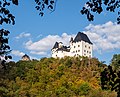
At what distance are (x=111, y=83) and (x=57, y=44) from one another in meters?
106

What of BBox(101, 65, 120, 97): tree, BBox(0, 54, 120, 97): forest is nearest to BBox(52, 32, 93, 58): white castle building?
BBox(0, 54, 120, 97): forest

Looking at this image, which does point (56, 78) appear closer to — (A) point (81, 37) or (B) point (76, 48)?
(B) point (76, 48)

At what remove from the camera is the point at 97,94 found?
58250mm

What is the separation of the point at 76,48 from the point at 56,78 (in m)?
30.5

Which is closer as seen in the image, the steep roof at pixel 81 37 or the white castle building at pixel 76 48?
the white castle building at pixel 76 48

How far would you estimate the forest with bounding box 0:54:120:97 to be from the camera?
205ft

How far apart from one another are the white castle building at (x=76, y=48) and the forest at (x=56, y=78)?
52.9 feet

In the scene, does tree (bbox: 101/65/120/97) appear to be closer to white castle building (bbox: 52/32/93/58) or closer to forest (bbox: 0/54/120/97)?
forest (bbox: 0/54/120/97)

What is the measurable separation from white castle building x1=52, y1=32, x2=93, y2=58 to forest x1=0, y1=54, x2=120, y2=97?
1613cm

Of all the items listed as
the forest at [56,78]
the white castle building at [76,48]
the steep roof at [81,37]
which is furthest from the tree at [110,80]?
the steep roof at [81,37]

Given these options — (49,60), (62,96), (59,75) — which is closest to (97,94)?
(62,96)

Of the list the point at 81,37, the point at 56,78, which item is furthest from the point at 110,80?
the point at 81,37

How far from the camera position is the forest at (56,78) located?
205 feet

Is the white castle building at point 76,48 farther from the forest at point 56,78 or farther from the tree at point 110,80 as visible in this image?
the tree at point 110,80
